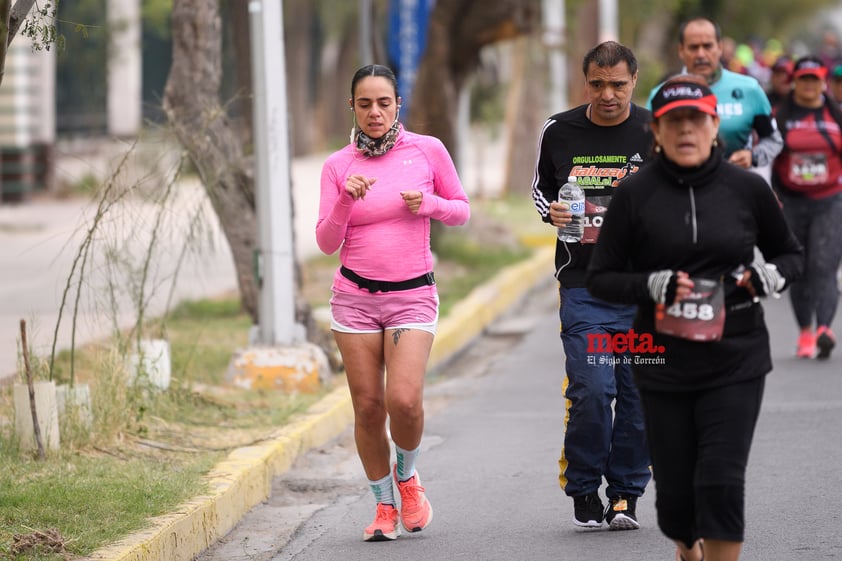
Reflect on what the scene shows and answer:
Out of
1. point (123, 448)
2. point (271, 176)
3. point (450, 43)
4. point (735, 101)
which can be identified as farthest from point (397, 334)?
point (450, 43)

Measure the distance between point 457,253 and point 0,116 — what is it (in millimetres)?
9780

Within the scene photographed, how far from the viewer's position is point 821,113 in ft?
35.3

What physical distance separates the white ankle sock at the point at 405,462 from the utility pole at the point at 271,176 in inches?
139

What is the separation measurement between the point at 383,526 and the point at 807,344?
531 centimetres

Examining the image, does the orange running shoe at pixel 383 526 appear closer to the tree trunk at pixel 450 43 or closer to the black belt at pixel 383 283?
the black belt at pixel 383 283

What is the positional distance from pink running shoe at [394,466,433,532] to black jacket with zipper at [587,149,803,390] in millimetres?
1809

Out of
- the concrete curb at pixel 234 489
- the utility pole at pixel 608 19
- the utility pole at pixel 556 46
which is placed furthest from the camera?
the utility pole at pixel 608 19

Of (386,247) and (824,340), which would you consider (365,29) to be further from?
(386,247)

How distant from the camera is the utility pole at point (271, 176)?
9.70 metres

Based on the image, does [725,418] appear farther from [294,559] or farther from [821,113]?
[821,113]

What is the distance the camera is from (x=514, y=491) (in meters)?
7.29

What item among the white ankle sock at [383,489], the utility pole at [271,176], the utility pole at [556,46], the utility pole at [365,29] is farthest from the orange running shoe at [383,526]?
the utility pole at [556,46]

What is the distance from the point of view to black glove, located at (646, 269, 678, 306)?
4.71 meters

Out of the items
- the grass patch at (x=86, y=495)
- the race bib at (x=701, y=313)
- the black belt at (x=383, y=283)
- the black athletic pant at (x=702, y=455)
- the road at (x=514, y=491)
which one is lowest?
the road at (x=514, y=491)
